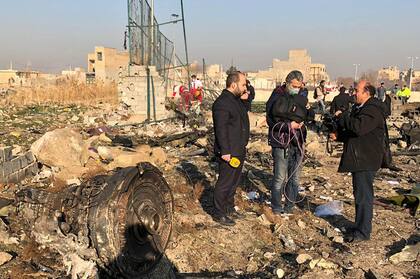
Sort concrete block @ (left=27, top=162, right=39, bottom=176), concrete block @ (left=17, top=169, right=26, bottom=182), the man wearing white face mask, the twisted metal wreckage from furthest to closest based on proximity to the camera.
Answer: concrete block @ (left=27, top=162, right=39, bottom=176) < concrete block @ (left=17, top=169, right=26, bottom=182) < the man wearing white face mask < the twisted metal wreckage

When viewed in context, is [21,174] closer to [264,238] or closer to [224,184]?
[224,184]

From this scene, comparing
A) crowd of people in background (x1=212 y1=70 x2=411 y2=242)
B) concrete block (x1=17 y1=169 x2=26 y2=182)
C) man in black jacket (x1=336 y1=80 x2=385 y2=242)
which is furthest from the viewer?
concrete block (x1=17 y1=169 x2=26 y2=182)

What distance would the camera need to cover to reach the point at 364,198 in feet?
15.3

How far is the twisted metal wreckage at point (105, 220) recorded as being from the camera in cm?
337

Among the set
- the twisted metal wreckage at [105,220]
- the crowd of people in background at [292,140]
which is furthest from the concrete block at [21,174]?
the crowd of people in background at [292,140]

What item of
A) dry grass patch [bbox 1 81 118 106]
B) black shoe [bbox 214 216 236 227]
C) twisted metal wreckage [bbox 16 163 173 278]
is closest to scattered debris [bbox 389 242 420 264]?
black shoe [bbox 214 216 236 227]

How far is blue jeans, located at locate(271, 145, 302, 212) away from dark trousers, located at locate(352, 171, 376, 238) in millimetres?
875

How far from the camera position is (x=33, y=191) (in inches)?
148

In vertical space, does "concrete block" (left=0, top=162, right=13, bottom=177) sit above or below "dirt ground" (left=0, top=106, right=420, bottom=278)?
above

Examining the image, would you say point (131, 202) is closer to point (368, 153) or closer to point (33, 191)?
point (33, 191)

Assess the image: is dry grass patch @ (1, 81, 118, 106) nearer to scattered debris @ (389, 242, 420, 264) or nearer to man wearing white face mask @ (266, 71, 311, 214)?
man wearing white face mask @ (266, 71, 311, 214)

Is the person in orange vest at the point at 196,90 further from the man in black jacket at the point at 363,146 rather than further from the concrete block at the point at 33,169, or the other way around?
the man in black jacket at the point at 363,146

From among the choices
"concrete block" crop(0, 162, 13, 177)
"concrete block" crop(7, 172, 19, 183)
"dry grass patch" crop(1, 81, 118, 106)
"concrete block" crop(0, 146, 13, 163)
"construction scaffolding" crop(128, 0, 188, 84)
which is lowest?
"concrete block" crop(7, 172, 19, 183)

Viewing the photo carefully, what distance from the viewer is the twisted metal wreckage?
133 inches
